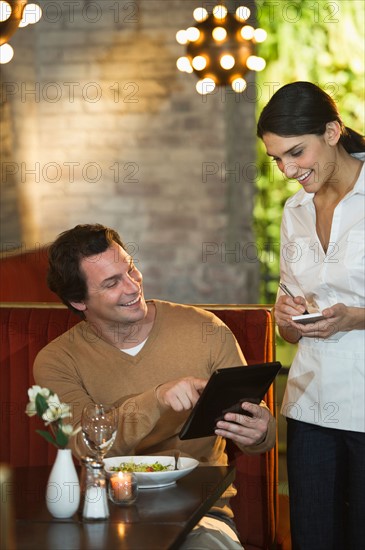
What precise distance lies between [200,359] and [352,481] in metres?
0.51

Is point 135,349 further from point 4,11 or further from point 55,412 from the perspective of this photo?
point 4,11

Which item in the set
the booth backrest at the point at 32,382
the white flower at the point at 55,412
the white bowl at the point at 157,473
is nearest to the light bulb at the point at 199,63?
the booth backrest at the point at 32,382

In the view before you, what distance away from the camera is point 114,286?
2.26 meters

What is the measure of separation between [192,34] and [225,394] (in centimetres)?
249

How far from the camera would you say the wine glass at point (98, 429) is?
1782mm

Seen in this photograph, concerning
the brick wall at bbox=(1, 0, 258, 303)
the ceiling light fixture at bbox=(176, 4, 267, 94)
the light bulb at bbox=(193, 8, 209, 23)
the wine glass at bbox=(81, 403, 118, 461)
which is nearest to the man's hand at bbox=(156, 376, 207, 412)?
the wine glass at bbox=(81, 403, 118, 461)

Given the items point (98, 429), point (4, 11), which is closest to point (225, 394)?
point (98, 429)

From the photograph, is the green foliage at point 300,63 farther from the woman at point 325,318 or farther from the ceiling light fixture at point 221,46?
the woman at point 325,318

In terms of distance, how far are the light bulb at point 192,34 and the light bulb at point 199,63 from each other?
0.08m

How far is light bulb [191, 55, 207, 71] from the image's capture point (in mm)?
3996

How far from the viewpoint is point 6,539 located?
40.8 inches

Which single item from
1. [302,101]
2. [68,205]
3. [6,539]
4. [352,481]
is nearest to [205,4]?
[68,205]

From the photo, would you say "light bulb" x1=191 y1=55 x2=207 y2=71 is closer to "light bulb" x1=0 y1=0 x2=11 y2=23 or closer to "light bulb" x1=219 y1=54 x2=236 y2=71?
"light bulb" x1=219 y1=54 x2=236 y2=71

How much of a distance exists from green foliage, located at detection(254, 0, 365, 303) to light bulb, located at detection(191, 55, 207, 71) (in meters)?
1.13
